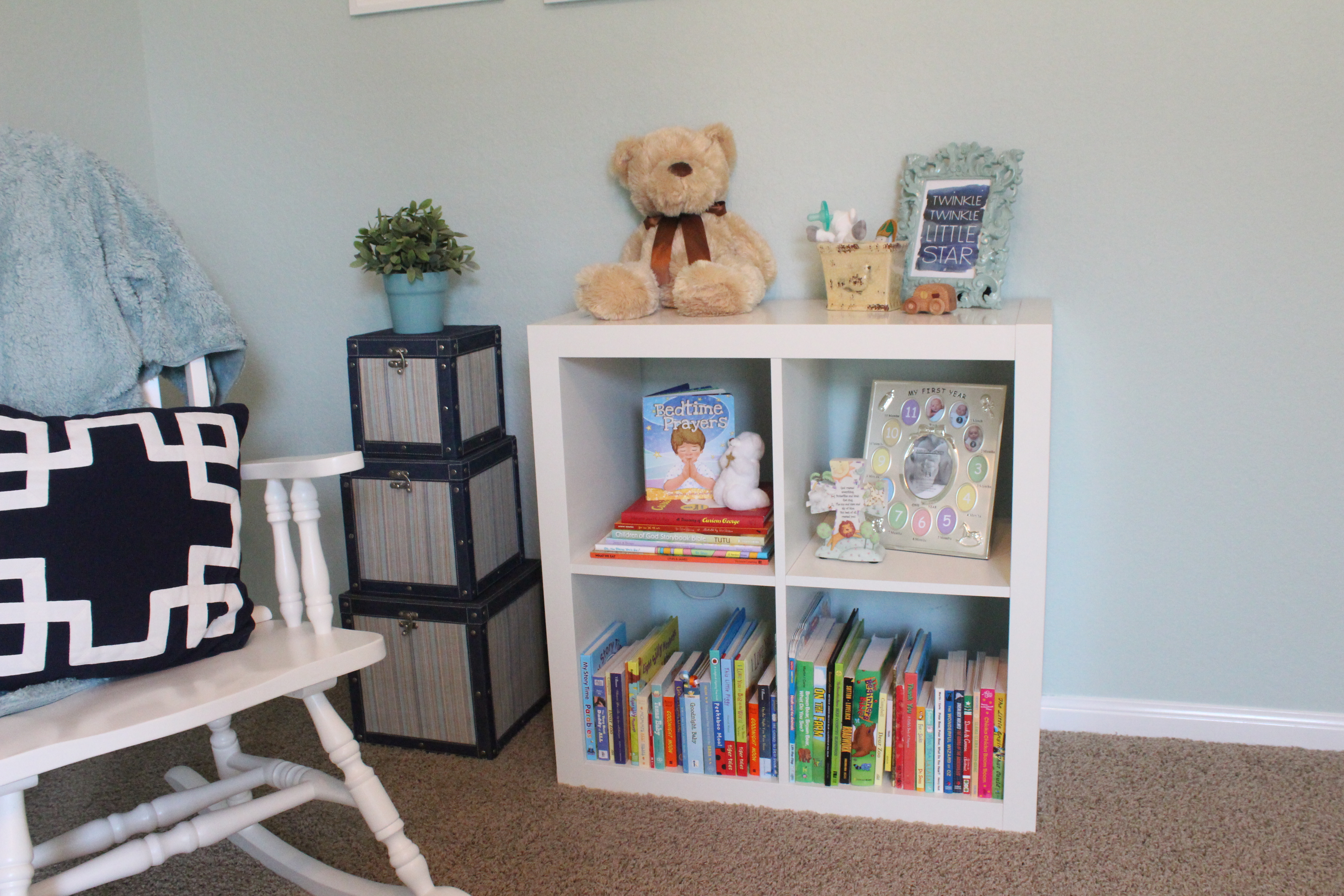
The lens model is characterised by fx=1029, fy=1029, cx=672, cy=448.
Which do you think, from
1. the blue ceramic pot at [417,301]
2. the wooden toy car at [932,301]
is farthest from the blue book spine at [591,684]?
the wooden toy car at [932,301]

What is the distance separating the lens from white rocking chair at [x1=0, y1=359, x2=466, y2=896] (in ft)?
3.24

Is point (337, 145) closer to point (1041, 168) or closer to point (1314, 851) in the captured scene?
point (1041, 168)

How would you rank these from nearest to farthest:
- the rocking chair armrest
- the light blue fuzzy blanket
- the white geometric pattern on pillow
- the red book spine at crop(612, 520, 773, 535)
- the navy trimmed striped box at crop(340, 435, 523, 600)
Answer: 1. the white geometric pattern on pillow
2. the rocking chair armrest
3. the light blue fuzzy blanket
4. the red book spine at crop(612, 520, 773, 535)
5. the navy trimmed striped box at crop(340, 435, 523, 600)

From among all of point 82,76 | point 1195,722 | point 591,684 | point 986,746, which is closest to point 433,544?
point 591,684

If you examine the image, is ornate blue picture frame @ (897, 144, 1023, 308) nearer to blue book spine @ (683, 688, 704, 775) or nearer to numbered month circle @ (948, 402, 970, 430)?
numbered month circle @ (948, 402, 970, 430)

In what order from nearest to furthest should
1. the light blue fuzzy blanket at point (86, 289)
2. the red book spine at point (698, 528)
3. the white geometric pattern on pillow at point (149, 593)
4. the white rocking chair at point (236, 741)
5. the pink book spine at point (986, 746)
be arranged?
the white rocking chair at point (236, 741) → the white geometric pattern on pillow at point (149, 593) → the light blue fuzzy blanket at point (86, 289) → the pink book spine at point (986, 746) → the red book spine at point (698, 528)

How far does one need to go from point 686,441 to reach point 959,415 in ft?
1.37

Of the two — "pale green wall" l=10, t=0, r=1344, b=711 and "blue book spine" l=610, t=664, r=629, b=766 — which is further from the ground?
"pale green wall" l=10, t=0, r=1344, b=711

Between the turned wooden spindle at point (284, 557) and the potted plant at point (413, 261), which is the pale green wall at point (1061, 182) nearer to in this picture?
the potted plant at point (413, 261)

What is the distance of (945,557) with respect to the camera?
154 cm

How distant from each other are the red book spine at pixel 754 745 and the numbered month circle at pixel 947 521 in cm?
40

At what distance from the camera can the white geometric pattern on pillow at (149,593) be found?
1.09 metres

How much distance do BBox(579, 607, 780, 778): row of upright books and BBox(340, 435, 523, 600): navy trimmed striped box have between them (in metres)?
Result: 0.26

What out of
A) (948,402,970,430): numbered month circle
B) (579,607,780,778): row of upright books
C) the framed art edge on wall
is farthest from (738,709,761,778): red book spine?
the framed art edge on wall
